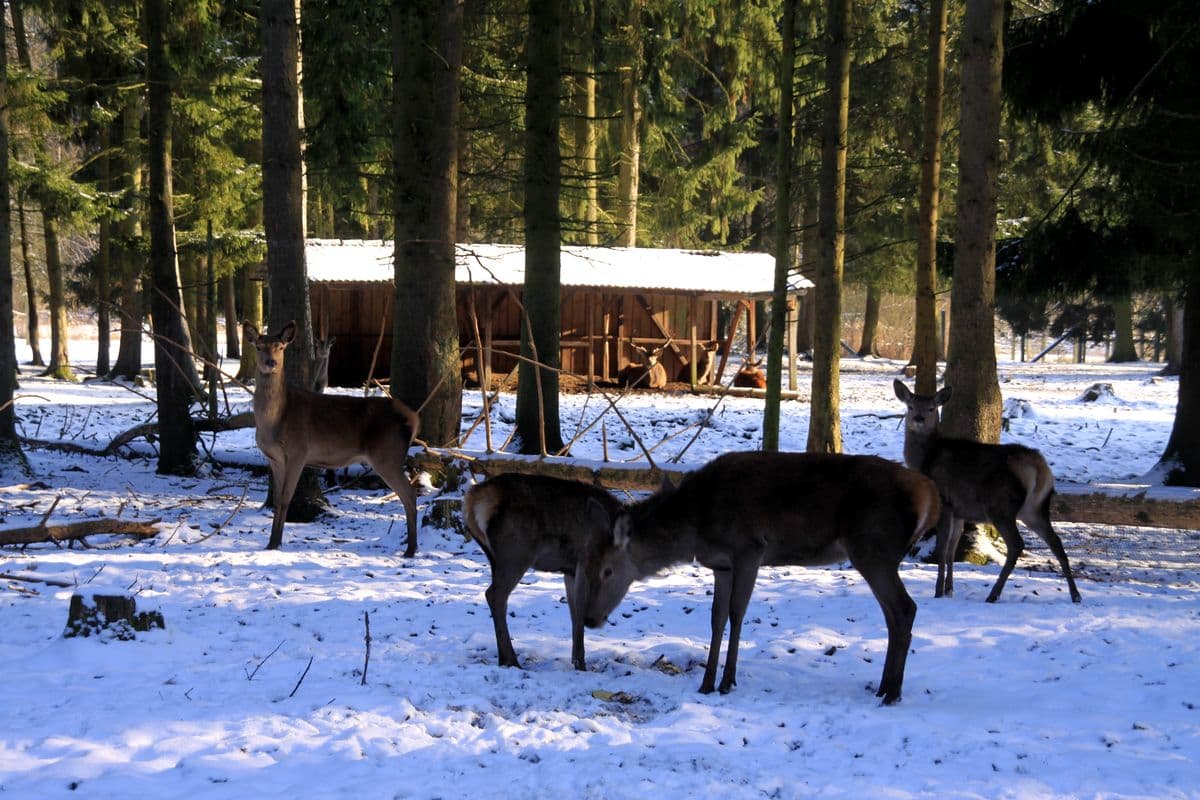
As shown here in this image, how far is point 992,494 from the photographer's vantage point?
9148mm

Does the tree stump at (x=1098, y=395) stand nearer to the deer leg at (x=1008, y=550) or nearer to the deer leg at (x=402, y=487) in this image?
the deer leg at (x=1008, y=550)

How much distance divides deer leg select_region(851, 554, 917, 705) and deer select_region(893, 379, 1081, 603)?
272cm

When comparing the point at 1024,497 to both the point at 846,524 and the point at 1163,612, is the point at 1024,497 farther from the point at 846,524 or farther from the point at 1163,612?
the point at 846,524

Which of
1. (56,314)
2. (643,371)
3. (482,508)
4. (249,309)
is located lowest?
(643,371)

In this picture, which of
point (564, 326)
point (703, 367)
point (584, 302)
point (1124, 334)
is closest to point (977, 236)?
point (584, 302)

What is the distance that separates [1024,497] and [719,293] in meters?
21.1

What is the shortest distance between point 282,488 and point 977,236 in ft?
24.3

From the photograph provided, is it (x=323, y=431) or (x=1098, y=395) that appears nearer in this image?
(x=323, y=431)

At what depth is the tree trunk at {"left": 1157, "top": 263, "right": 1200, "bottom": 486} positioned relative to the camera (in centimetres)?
1462

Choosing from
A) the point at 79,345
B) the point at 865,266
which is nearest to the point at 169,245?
the point at 865,266

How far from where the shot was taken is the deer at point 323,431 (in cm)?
1046

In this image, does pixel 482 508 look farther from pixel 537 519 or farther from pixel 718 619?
pixel 718 619

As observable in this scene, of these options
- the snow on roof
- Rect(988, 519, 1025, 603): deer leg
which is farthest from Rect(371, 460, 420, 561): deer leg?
the snow on roof

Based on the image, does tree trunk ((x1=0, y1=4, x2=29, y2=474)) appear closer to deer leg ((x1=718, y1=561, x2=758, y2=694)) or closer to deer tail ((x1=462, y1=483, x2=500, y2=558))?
deer tail ((x1=462, y1=483, x2=500, y2=558))
